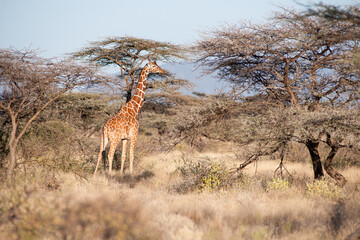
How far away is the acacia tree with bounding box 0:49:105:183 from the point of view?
723cm

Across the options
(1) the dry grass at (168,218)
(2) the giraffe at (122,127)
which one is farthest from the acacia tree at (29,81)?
(1) the dry grass at (168,218)

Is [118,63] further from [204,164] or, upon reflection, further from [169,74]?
[204,164]

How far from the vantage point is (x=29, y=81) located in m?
7.52

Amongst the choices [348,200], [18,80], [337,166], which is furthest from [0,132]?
[337,166]

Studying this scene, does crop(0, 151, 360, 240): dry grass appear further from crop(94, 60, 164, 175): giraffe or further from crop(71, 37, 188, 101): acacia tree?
crop(71, 37, 188, 101): acacia tree

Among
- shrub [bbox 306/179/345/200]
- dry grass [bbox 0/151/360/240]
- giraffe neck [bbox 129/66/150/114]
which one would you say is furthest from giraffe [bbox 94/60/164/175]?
shrub [bbox 306/179/345/200]

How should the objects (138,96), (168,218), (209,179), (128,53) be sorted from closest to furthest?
(168,218) → (209,179) → (138,96) → (128,53)

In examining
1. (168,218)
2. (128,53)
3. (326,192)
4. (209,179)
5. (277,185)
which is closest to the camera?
(168,218)

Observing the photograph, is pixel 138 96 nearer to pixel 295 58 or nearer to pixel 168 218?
pixel 295 58

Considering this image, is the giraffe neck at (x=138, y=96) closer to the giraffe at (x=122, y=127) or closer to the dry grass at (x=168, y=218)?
the giraffe at (x=122, y=127)

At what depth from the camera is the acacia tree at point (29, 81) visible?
7.23 meters

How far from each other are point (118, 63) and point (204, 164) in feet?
30.1

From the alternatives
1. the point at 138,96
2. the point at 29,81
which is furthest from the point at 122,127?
the point at 29,81

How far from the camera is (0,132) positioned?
9.12 metres
